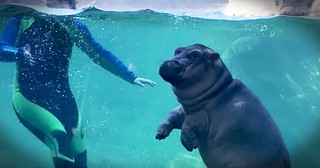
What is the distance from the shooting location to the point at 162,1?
10.4ft

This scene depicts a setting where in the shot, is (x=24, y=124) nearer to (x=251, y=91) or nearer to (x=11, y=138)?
(x=11, y=138)

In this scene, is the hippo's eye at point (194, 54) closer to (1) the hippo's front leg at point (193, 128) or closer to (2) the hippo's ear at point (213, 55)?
(2) the hippo's ear at point (213, 55)

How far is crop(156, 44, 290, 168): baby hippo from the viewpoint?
2701 mm

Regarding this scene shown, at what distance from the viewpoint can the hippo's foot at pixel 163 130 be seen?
2752mm

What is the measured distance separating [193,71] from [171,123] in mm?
339

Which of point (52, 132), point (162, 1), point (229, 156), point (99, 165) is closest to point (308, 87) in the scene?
point (229, 156)

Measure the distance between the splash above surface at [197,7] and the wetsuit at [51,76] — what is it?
0.08 meters

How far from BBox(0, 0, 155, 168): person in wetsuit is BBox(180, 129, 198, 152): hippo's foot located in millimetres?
537

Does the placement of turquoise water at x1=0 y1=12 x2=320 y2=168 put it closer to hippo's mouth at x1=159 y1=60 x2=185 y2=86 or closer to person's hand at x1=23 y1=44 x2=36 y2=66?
person's hand at x1=23 y1=44 x2=36 y2=66

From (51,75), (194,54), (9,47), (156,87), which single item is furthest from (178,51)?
(9,47)

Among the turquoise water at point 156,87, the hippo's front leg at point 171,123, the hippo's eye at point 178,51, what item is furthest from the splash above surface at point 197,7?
the hippo's front leg at point 171,123

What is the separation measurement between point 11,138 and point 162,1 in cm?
134

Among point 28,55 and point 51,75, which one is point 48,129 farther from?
point 28,55

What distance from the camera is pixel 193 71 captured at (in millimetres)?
2713
